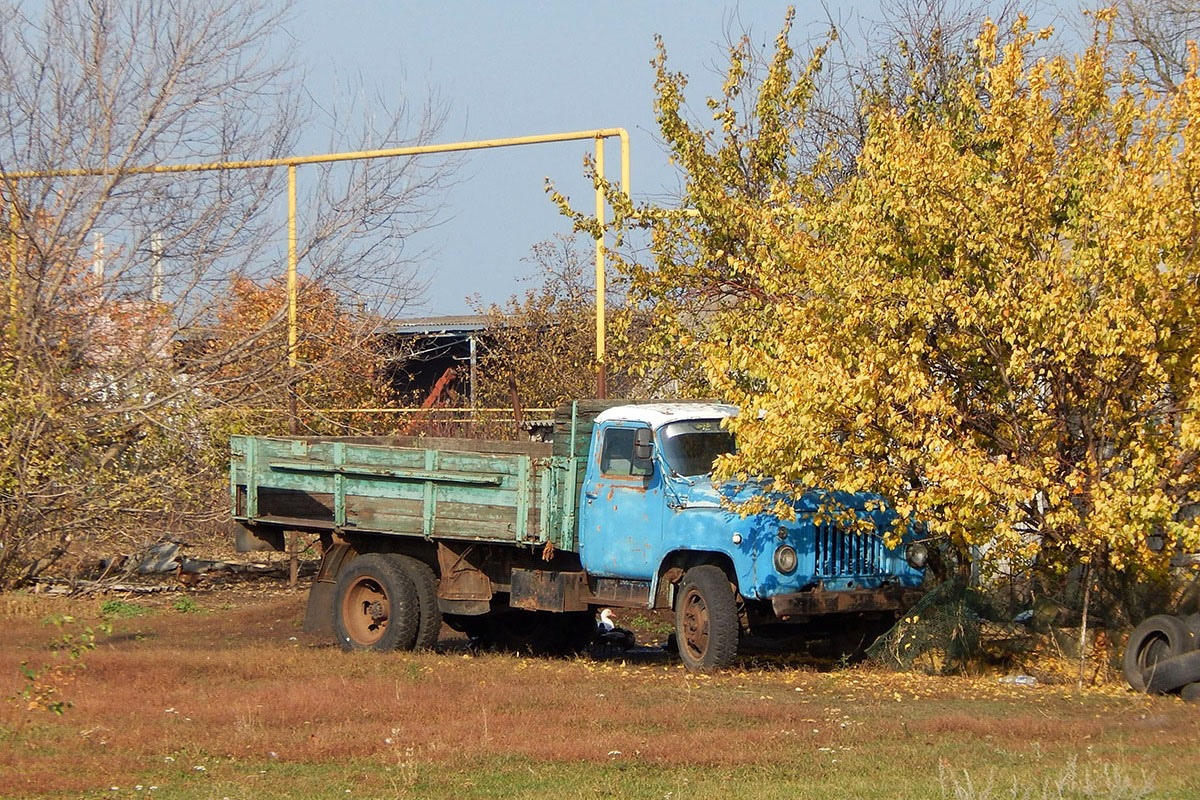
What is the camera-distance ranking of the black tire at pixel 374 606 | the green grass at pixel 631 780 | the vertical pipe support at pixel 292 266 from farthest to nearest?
the vertical pipe support at pixel 292 266 → the black tire at pixel 374 606 → the green grass at pixel 631 780

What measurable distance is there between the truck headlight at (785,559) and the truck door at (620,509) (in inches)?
46.6

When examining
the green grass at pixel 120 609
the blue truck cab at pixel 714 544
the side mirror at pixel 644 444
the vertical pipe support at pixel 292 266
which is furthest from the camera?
the vertical pipe support at pixel 292 266

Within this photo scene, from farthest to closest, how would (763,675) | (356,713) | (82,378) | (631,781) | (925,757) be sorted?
(82,378) < (763,675) < (356,713) < (925,757) < (631,781)

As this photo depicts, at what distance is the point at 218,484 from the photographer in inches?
781

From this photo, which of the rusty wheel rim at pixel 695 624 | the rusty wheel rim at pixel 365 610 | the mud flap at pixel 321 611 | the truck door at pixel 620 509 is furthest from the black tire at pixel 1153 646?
the mud flap at pixel 321 611

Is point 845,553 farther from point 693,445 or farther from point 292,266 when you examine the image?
point 292,266

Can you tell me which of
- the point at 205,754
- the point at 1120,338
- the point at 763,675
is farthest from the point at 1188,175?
the point at 205,754

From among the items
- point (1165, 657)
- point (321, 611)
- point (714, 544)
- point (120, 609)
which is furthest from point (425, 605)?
point (1165, 657)

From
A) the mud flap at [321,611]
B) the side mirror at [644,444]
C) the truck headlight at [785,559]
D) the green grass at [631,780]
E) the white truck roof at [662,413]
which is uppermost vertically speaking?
the white truck roof at [662,413]

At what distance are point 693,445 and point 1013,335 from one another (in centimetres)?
327

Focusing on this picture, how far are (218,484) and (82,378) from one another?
2.49 meters

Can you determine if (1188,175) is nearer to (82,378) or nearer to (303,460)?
(303,460)

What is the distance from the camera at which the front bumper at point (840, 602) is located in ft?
39.4

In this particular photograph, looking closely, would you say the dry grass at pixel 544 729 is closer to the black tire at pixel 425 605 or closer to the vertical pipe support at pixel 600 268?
the black tire at pixel 425 605
